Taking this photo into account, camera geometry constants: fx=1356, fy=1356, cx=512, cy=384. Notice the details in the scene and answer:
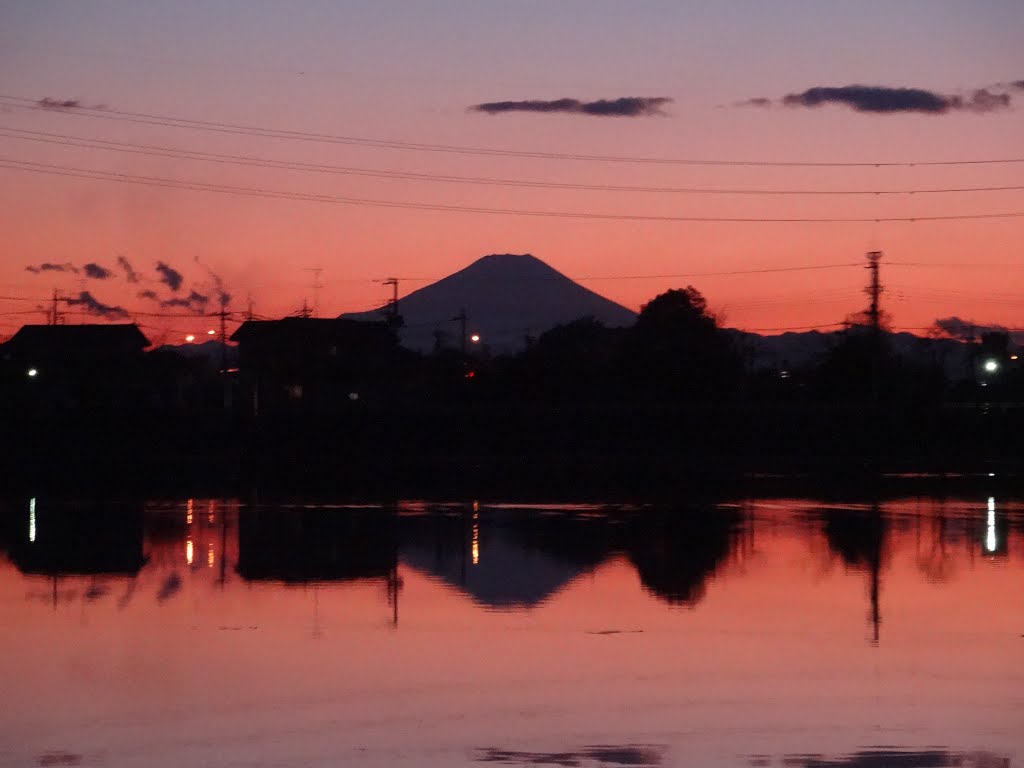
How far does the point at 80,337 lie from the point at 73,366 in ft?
34.0

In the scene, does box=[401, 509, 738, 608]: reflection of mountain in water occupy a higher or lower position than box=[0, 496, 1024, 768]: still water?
higher

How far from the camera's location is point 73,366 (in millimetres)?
94312

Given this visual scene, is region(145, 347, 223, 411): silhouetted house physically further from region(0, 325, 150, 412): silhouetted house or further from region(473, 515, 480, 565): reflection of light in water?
region(473, 515, 480, 565): reflection of light in water

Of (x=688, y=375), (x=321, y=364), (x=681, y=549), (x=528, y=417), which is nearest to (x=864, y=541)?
(x=681, y=549)

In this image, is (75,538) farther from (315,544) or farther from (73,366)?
(73,366)

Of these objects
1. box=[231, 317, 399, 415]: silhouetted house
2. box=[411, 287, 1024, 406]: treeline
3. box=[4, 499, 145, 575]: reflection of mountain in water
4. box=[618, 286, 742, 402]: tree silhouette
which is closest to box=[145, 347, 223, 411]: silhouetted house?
box=[231, 317, 399, 415]: silhouetted house

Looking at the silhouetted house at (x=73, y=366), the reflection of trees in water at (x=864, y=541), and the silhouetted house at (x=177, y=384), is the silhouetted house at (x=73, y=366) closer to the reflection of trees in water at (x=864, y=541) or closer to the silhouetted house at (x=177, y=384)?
the silhouetted house at (x=177, y=384)

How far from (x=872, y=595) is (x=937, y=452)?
4437 cm

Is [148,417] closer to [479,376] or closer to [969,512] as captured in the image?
[479,376]

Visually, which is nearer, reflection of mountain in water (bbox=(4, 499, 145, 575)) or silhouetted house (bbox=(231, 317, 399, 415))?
reflection of mountain in water (bbox=(4, 499, 145, 575))

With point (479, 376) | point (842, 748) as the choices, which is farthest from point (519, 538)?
point (479, 376)

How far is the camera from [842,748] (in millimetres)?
8266

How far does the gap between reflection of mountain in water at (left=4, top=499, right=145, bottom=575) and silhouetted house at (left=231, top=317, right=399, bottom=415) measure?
206 ft

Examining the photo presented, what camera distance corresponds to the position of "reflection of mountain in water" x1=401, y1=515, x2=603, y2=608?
50.3ft
